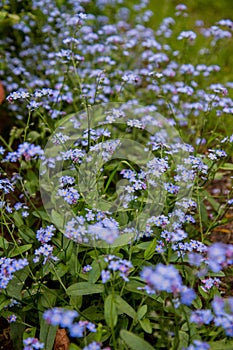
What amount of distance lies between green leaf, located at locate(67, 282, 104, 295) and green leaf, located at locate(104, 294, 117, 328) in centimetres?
16

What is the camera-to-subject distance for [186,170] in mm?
2643

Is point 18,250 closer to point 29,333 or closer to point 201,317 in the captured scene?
point 29,333

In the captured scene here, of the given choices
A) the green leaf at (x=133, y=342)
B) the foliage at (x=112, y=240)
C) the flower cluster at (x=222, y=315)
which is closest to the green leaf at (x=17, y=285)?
the foliage at (x=112, y=240)

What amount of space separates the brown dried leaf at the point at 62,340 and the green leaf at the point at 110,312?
1.47ft

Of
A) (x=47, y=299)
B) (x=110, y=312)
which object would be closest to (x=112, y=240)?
(x=110, y=312)

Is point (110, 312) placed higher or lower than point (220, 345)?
higher

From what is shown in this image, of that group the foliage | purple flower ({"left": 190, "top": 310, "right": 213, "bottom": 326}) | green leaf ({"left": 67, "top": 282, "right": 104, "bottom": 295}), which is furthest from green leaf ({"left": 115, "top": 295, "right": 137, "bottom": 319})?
purple flower ({"left": 190, "top": 310, "right": 213, "bottom": 326})

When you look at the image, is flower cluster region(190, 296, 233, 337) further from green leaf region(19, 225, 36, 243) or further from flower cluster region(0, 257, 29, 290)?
green leaf region(19, 225, 36, 243)

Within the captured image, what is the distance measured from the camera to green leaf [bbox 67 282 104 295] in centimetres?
210

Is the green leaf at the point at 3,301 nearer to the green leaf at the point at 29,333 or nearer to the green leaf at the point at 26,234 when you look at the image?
the green leaf at the point at 29,333

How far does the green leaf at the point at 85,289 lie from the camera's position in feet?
6.89

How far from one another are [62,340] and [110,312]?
1.70ft

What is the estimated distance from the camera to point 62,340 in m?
2.26

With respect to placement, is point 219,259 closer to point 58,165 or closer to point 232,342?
point 232,342
